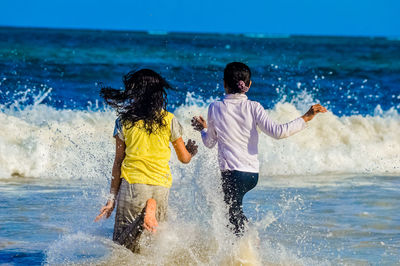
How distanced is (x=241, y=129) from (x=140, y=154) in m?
0.79

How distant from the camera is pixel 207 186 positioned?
4.30 metres

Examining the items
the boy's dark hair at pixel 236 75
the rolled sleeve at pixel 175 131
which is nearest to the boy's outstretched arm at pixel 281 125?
the boy's dark hair at pixel 236 75

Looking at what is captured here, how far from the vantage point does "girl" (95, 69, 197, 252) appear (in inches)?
147

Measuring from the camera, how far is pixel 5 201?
6.55m

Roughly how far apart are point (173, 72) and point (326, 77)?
5466 mm

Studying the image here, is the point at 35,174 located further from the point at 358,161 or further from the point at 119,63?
the point at 119,63

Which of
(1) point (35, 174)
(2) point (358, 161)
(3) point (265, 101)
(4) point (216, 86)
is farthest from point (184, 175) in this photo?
(4) point (216, 86)

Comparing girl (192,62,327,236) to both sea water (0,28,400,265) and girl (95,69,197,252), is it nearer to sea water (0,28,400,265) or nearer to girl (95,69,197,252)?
sea water (0,28,400,265)

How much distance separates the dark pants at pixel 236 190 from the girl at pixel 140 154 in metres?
0.49

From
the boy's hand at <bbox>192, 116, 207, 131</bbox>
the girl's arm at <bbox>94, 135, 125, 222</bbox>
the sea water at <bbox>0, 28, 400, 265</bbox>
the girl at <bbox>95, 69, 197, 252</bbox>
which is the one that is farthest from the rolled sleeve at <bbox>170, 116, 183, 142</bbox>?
the boy's hand at <bbox>192, 116, 207, 131</bbox>

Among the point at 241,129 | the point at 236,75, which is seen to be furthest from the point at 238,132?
the point at 236,75

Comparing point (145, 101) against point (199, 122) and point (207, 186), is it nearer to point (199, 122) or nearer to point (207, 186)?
point (199, 122)

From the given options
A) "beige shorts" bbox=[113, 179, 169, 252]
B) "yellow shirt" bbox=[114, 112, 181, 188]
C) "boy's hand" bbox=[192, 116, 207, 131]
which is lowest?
"beige shorts" bbox=[113, 179, 169, 252]

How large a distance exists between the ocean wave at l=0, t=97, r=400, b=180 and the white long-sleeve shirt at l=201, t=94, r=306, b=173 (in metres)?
3.03
